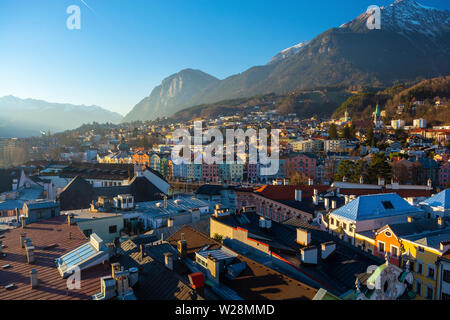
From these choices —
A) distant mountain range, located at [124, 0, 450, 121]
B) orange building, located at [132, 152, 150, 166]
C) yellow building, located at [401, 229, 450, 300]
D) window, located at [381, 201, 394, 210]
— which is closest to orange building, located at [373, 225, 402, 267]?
yellow building, located at [401, 229, 450, 300]

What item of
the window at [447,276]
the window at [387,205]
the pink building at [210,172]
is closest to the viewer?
the window at [447,276]

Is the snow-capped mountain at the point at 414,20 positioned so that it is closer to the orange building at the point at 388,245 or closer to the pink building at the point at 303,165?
the pink building at the point at 303,165

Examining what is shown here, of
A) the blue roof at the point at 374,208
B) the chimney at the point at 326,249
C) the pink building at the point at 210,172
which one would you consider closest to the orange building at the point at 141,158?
the pink building at the point at 210,172
